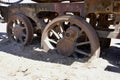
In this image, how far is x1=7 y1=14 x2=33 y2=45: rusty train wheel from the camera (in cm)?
784

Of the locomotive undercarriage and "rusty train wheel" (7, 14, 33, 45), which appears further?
"rusty train wheel" (7, 14, 33, 45)

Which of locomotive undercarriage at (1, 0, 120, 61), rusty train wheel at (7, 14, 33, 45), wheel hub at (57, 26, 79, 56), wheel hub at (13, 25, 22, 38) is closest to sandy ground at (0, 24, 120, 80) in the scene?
wheel hub at (57, 26, 79, 56)

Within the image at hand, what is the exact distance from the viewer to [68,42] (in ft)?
21.8

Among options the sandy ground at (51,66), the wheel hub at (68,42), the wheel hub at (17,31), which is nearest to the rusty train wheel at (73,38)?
the wheel hub at (68,42)

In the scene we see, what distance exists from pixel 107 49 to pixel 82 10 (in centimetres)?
190

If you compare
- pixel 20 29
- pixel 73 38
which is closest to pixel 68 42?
pixel 73 38

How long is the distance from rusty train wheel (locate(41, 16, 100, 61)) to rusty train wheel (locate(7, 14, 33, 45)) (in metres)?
0.76

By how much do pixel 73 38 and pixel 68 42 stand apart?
0.17 m

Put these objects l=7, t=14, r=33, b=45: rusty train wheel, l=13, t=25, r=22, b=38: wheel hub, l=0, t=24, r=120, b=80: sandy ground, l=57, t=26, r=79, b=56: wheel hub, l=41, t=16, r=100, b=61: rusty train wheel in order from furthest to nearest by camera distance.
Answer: l=13, t=25, r=22, b=38: wheel hub → l=7, t=14, r=33, b=45: rusty train wheel → l=57, t=26, r=79, b=56: wheel hub → l=41, t=16, r=100, b=61: rusty train wheel → l=0, t=24, r=120, b=80: sandy ground

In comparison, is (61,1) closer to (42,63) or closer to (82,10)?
(82,10)

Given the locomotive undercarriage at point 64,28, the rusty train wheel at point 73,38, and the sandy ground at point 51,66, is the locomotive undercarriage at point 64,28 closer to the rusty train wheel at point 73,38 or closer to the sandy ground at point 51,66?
the rusty train wheel at point 73,38

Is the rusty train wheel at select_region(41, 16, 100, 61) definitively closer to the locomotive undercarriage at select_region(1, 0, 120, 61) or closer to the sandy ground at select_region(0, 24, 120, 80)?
the locomotive undercarriage at select_region(1, 0, 120, 61)

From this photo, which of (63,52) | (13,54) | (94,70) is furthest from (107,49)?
(13,54)

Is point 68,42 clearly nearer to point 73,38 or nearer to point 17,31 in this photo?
point 73,38
